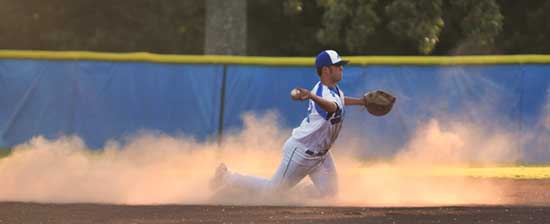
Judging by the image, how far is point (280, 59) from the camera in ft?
55.8

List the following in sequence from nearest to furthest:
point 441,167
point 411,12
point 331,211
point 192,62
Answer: point 331,211, point 441,167, point 192,62, point 411,12

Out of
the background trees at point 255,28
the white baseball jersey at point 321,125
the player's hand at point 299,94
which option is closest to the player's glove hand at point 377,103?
the white baseball jersey at point 321,125

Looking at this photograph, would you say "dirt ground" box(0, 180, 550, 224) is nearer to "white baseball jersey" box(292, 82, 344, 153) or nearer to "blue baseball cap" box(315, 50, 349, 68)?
"white baseball jersey" box(292, 82, 344, 153)

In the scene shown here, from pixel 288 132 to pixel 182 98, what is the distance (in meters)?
1.77

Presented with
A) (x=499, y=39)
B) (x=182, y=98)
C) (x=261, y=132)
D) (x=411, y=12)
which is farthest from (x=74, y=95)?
(x=499, y=39)

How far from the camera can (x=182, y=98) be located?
1719cm

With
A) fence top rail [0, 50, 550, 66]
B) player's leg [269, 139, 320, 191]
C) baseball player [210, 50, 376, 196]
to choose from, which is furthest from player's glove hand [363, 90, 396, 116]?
fence top rail [0, 50, 550, 66]

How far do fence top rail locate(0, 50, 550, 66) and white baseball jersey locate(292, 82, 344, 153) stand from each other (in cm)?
647

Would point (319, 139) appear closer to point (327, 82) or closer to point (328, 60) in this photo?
point (327, 82)

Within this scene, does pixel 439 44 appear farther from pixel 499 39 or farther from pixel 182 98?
pixel 182 98

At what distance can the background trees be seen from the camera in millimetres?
23469

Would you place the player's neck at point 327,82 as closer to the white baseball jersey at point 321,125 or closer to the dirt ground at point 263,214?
the white baseball jersey at point 321,125

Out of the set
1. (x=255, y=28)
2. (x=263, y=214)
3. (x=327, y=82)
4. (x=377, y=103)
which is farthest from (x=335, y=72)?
(x=255, y=28)

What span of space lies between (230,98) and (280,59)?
36.2 inches
